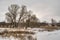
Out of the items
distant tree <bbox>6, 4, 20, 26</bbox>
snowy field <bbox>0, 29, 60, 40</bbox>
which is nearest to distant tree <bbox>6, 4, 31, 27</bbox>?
distant tree <bbox>6, 4, 20, 26</bbox>

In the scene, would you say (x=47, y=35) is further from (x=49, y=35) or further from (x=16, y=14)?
(x=16, y=14)

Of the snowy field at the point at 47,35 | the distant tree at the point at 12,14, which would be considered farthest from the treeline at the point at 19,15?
the snowy field at the point at 47,35

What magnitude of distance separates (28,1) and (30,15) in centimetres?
22

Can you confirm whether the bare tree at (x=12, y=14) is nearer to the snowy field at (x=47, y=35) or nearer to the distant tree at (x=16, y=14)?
the distant tree at (x=16, y=14)

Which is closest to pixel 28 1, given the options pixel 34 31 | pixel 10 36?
pixel 34 31

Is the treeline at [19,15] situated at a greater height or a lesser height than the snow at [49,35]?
greater

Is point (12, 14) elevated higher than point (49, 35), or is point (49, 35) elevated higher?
point (12, 14)

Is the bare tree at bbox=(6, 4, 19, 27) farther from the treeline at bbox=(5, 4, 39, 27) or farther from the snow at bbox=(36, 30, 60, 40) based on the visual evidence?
the snow at bbox=(36, 30, 60, 40)

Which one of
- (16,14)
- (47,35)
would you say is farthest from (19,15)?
(47,35)

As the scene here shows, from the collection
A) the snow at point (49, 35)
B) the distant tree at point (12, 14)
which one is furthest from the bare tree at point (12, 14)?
the snow at point (49, 35)

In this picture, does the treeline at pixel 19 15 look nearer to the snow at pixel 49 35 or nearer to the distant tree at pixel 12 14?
the distant tree at pixel 12 14

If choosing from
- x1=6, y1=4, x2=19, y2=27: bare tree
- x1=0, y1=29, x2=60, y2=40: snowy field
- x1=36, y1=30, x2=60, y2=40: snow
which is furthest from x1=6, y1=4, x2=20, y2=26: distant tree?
x1=36, y1=30, x2=60, y2=40: snow

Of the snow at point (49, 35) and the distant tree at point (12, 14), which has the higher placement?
the distant tree at point (12, 14)

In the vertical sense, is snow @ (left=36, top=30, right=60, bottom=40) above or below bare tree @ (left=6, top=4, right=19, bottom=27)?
below
